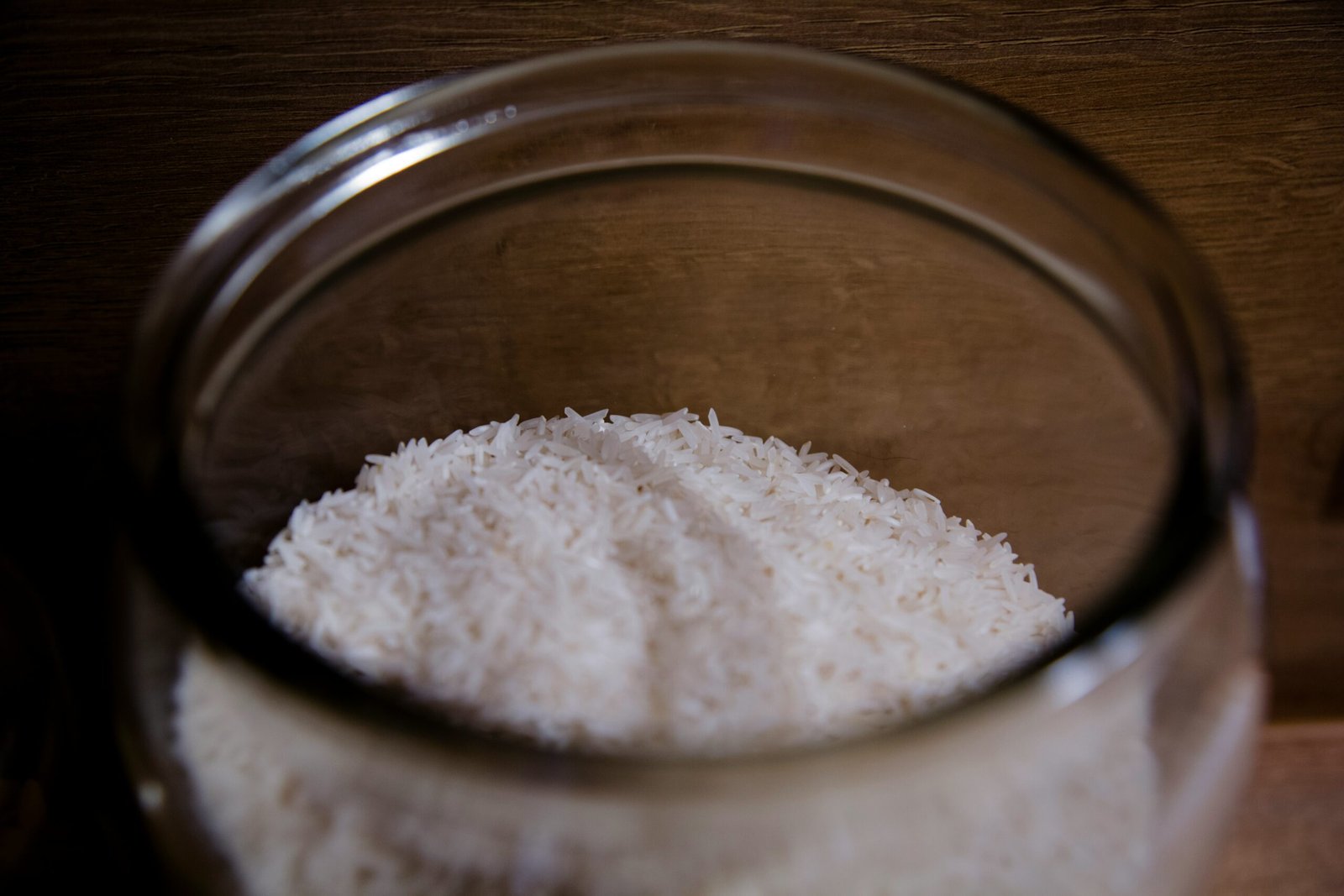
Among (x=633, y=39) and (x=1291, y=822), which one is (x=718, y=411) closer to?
(x=633, y=39)

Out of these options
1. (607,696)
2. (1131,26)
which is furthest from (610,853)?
(1131,26)

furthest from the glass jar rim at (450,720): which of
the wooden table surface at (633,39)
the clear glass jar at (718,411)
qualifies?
the wooden table surface at (633,39)

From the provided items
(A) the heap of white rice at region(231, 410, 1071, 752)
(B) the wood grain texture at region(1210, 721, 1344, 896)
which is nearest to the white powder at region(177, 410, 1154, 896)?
(A) the heap of white rice at region(231, 410, 1071, 752)

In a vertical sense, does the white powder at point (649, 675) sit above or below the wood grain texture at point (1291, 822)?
above

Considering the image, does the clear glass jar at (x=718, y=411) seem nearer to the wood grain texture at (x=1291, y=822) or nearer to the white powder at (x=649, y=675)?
the white powder at (x=649, y=675)

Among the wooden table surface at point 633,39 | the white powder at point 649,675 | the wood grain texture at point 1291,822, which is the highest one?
the wooden table surface at point 633,39

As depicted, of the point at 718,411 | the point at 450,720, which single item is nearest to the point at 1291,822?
the point at 718,411
